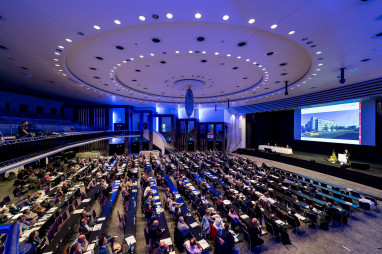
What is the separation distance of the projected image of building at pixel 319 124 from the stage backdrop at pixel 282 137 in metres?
1.81

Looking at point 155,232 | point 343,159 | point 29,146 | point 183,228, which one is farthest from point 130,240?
point 343,159

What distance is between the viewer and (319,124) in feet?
65.1

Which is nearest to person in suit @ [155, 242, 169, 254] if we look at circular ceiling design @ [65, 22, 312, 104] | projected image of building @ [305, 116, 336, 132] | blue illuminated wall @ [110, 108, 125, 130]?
circular ceiling design @ [65, 22, 312, 104]

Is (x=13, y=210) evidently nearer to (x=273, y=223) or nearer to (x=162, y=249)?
(x=162, y=249)

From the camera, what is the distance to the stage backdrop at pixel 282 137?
16.6 meters

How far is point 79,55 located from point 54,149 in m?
7.14

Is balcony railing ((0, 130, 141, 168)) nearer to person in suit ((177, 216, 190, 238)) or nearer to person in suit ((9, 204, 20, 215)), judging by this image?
person in suit ((9, 204, 20, 215))

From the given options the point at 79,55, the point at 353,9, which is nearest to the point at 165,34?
the point at 79,55

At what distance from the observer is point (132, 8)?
491 centimetres

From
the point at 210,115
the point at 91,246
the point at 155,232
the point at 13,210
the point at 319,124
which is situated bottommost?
the point at 91,246

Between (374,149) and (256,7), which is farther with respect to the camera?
(374,149)

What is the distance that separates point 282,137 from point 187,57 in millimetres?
22180

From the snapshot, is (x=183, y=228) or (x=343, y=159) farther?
(x=343, y=159)

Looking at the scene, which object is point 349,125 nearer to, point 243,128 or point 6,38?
point 243,128
